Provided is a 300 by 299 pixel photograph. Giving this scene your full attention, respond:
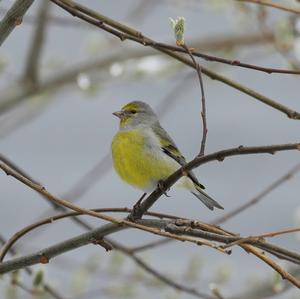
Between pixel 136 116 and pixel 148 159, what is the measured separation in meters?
0.45

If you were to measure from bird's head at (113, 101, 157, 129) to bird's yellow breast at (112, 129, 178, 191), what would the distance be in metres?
0.20

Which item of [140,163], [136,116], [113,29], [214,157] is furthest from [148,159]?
[214,157]

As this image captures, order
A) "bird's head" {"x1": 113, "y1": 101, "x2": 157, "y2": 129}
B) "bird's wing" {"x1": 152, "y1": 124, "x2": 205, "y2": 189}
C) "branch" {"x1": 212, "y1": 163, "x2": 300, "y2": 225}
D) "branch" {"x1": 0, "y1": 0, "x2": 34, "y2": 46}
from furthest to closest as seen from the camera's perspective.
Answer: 1. "bird's head" {"x1": 113, "y1": 101, "x2": 157, "y2": 129}
2. "bird's wing" {"x1": 152, "y1": 124, "x2": 205, "y2": 189}
3. "branch" {"x1": 212, "y1": 163, "x2": 300, "y2": 225}
4. "branch" {"x1": 0, "y1": 0, "x2": 34, "y2": 46}

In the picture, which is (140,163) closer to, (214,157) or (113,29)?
(113,29)

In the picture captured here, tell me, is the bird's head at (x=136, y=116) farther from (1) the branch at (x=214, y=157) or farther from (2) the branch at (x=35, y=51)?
(1) the branch at (x=214, y=157)

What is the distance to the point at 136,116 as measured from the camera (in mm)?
2930

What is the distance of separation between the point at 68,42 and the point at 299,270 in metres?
3.20

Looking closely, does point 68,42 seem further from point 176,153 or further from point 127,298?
point 176,153

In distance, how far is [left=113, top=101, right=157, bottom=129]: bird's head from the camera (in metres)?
2.86

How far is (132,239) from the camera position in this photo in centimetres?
481

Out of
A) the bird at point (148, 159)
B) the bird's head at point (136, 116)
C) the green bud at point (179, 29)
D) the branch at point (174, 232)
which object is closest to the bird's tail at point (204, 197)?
the bird at point (148, 159)

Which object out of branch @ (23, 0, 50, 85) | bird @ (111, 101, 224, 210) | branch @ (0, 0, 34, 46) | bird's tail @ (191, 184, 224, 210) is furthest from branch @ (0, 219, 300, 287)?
branch @ (23, 0, 50, 85)

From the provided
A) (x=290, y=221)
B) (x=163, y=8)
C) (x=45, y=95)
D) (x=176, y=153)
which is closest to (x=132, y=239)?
(x=290, y=221)

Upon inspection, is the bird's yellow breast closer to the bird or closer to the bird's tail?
the bird
